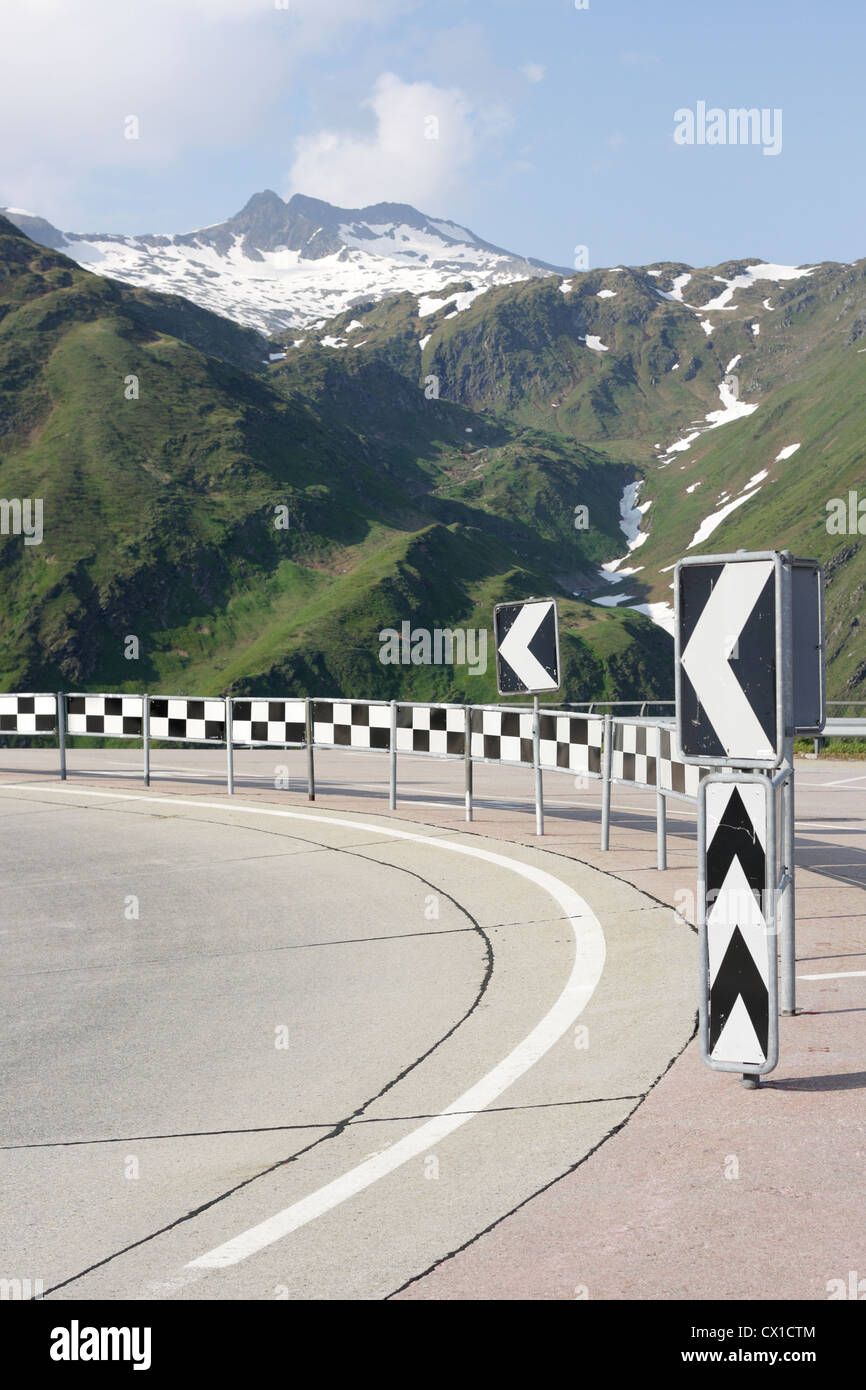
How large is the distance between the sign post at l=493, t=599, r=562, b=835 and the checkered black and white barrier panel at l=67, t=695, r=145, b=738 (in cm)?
663

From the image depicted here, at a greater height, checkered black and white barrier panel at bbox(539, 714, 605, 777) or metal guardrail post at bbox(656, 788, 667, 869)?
checkered black and white barrier panel at bbox(539, 714, 605, 777)

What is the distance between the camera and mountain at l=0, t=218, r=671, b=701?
99875 mm

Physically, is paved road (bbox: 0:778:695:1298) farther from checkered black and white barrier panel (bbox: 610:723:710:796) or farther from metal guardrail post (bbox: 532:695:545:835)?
metal guardrail post (bbox: 532:695:545:835)

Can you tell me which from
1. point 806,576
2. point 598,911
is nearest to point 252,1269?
point 806,576

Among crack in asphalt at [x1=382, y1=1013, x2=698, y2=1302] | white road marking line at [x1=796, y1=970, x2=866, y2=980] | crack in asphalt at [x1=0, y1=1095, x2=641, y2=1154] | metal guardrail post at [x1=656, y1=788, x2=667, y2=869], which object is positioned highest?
metal guardrail post at [x1=656, y1=788, x2=667, y2=869]

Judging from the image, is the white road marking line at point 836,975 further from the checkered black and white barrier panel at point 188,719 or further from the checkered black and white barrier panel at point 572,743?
the checkered black and white barrier panel at point 188,719

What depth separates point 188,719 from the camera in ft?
59.8

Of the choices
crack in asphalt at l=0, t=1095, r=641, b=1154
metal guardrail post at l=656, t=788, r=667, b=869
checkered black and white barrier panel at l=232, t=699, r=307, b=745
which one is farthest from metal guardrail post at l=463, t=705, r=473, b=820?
crack in asphalt at l=0, t=1095, r=641, b=1154

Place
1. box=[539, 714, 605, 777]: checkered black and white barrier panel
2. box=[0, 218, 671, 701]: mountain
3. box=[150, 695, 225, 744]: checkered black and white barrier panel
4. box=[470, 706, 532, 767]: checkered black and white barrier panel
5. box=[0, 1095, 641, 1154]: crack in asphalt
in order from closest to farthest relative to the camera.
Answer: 1. box=[0, 1095, 641, 1154]: crack in asphalt
2. box=[539, 714, 605, 777]: checkered black and white barrier panel
3. box=[470, 706, 532, 767]: checkered black and white barrier panel
4. box=[150, 695, 225, 744]: checkered black and white barrier panel
5. box=[0, 218, 671, 701]: mountain

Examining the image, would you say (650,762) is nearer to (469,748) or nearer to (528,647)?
(528,647)

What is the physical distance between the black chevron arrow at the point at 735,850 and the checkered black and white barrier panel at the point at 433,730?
975cm

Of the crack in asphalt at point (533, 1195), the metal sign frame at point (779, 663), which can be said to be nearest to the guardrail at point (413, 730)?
the metal sign frame at point (779, 663)

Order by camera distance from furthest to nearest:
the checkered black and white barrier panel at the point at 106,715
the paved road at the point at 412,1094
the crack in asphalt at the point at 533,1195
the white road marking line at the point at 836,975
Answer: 1. the checkered black and white barrier panel at the point at 106,715
2. the white road marking line at the point at 836,975
3. the paved road at the point at 412,1094
4. the crack in asphalt at the point at 533,1195

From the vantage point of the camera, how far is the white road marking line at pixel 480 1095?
417 cm
